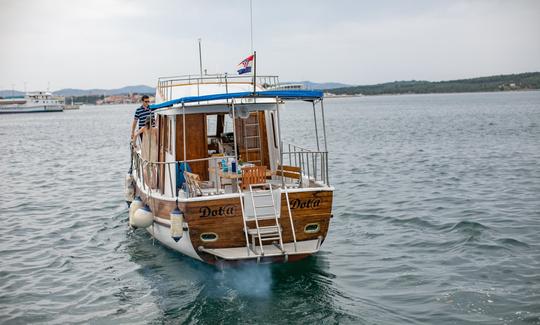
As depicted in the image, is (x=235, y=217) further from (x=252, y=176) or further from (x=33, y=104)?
(x=33, y=104)

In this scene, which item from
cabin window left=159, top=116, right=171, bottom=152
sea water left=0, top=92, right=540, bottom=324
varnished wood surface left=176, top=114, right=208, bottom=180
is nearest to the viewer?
sea water left=0, top=92, right=540, bottom=324

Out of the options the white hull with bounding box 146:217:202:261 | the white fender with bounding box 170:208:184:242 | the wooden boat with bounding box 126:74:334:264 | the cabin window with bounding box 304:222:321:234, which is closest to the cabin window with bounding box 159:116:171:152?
the wooden boat with bounding box 126:74:334:264

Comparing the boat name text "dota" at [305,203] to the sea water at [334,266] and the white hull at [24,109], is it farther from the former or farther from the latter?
the white hull at [24,109]

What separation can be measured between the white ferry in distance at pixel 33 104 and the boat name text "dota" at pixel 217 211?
158m

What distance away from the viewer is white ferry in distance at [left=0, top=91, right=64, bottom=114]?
506 ft

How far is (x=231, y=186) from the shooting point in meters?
12.2

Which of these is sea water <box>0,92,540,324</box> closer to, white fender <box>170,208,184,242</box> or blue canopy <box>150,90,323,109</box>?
white fender <box>170,208,184,242</box>

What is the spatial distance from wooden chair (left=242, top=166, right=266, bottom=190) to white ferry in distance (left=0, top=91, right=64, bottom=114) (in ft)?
516

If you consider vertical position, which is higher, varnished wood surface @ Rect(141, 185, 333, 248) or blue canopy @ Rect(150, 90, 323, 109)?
blue canopy @ Rect(150, 90, 323, 109)

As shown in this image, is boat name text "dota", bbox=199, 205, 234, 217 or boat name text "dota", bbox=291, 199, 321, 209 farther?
boat name text "dota", bbox=291, 199, 321, 209

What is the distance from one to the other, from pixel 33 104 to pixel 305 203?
160739mm

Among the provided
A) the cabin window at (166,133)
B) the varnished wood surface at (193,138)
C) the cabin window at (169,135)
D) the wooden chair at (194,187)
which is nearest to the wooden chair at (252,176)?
the wooden chair at (194,187)

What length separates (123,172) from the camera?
29.9 metres

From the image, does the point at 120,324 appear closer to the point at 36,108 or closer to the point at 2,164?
the point at 2,164
